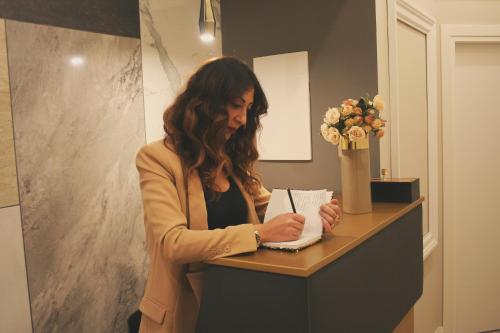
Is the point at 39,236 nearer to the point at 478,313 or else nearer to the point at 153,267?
the point at 153,267

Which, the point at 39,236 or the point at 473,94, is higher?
the point at 473,94

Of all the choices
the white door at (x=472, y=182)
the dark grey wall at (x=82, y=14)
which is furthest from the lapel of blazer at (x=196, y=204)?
the white door at (x=472, y=182)

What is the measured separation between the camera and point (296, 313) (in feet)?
3.60

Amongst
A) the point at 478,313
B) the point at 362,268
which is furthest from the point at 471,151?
the point at 362,268

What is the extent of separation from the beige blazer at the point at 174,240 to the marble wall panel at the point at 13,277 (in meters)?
0.92

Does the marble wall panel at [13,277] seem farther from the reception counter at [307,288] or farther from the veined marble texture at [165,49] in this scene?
the reception counter at [307,288]

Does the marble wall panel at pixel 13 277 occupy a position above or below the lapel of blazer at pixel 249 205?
below

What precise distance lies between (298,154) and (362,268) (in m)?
1.32

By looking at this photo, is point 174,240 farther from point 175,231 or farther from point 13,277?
point 13,277

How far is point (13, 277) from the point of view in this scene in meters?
2.03

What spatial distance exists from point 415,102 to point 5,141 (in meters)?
2.39

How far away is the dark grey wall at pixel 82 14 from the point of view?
204 cm

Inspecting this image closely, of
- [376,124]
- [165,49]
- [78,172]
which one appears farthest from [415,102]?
[78,172]

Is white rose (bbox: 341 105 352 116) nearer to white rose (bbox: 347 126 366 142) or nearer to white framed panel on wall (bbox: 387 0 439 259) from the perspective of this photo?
white rose (bbox: 347 126 366 142)
